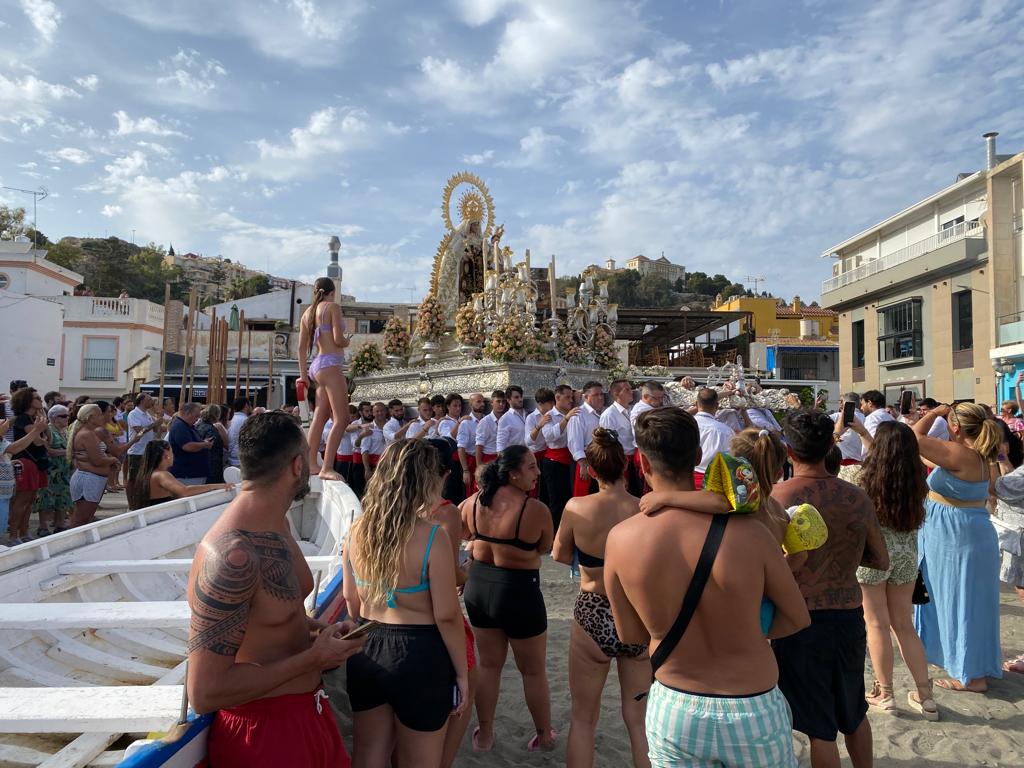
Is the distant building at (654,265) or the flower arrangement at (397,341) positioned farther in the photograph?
the distant building at (654,265)

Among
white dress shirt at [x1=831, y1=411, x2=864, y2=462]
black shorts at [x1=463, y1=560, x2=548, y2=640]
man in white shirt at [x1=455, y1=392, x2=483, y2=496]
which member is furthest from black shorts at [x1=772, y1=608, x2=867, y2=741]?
man in white shirt at [x1=455, y1=392, x2=483, y2=496]

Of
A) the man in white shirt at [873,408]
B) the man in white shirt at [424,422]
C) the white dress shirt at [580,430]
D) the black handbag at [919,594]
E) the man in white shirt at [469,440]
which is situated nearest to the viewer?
the black handbag at [919,594]

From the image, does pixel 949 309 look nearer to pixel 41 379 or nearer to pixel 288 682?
pixel 288 682

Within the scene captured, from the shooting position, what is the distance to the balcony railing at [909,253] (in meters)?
26.2

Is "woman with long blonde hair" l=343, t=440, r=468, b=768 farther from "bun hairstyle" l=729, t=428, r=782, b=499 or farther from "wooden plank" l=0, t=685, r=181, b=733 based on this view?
"bun hairstyle" l=729, t=428, r=782, b=499

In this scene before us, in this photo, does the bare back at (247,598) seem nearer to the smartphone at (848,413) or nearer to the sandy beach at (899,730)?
the sandy beach at (899,730)

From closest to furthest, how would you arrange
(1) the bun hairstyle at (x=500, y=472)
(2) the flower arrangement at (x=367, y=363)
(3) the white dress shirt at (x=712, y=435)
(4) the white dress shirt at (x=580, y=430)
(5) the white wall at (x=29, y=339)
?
(1) the bun hairstyle at (x=500, y=472)
(3) the white dress shirt at (x=712, y=435)
(4) the white dress shirt at (x=580, y=430)
(2) the flower arrangement at (x=367, y=363)
(5) the white wall at (x=29, y=339)

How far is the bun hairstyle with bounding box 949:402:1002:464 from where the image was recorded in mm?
4688

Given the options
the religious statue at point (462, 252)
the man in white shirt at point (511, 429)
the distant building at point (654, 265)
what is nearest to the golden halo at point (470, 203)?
the religious statue at point (462, 252)

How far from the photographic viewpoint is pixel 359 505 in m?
4.77

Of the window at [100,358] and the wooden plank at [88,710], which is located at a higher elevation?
the window at [100,358]

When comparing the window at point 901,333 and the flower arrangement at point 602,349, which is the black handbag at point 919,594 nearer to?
the flower arrangement at point 602,349

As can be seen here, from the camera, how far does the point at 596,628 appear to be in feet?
11.1

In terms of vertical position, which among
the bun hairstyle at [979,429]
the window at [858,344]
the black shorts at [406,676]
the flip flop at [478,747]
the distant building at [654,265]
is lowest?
the flip flop at [478,747]
